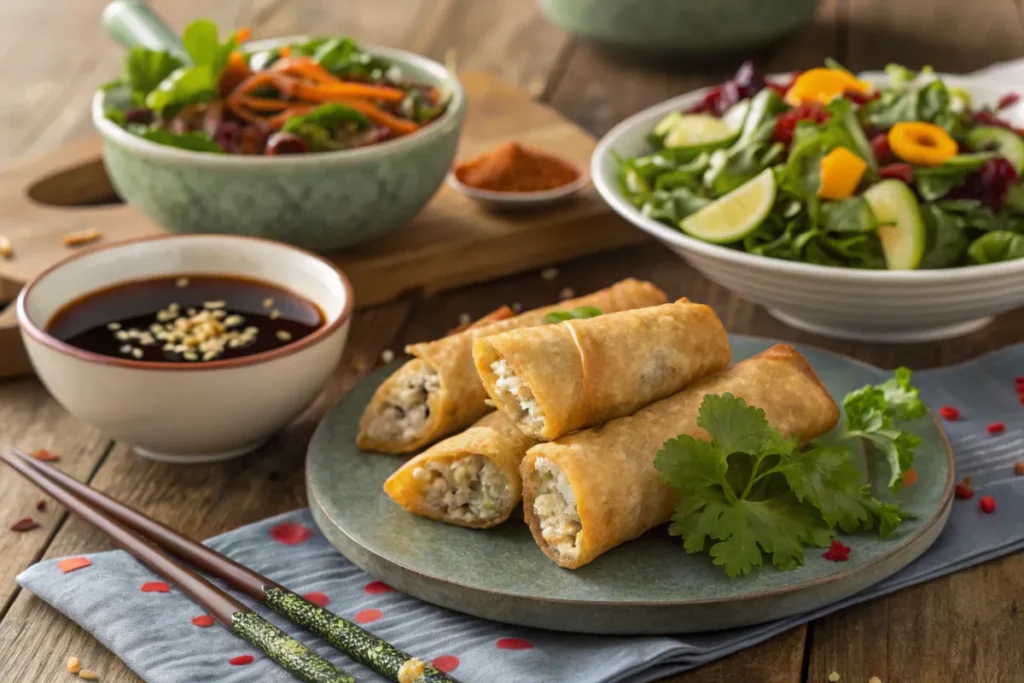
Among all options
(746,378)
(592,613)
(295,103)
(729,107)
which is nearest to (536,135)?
(729,107)

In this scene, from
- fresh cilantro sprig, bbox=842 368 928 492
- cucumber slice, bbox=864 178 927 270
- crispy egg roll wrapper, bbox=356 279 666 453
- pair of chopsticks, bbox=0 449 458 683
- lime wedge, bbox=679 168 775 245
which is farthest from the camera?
lime wedge, bbox=679 168 775 245

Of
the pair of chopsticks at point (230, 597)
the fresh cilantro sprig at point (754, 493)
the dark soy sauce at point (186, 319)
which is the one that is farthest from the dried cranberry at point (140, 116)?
the fresh cilantro sprig at point (754, 493)

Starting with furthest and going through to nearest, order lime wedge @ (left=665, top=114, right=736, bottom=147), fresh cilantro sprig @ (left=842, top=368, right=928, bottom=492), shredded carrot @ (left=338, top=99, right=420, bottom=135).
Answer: lime wedge @ (left=665, top=114, right=736, bottom=147), shredded carrot @ (left=338, top=99, right=420, bottom=135), fresh cilantro sprig @ (left=842, top=368, right=928, bottom=492)

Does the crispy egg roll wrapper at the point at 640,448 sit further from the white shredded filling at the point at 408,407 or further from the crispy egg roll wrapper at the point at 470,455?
the white shredded filling at the point at 408,407

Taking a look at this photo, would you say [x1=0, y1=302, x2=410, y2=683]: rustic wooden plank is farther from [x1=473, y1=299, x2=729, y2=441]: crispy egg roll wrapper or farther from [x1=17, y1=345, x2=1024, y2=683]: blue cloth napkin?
[x1=473, y1=299, x2=729, y2=441]: crispy egg roll wrapper

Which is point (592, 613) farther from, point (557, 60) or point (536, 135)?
point (557, 60)

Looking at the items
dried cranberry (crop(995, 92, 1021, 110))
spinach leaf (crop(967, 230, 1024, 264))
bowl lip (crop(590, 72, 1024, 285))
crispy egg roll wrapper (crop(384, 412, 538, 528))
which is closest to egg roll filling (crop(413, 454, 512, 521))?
crispy egg roll wrapper (crop(384, 412, 538, 528))
